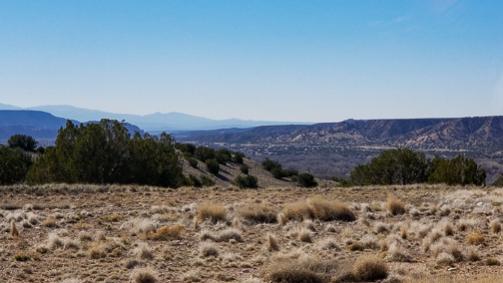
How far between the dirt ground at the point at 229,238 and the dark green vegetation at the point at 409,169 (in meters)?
12.9

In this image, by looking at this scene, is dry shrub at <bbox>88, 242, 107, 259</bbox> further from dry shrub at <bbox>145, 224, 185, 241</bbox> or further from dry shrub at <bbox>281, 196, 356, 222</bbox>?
dry shrub at <bbox>281, 196, 356, 222</bbox>

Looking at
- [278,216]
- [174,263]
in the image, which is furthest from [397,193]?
[174,263]

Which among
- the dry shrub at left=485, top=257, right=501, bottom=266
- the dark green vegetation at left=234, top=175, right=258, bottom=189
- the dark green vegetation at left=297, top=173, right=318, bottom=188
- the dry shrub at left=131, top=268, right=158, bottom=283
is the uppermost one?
the dry shrub at left=485, top=257, right=501, bottom=266

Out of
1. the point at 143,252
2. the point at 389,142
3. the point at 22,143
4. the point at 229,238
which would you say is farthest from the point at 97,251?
the point at 389,142

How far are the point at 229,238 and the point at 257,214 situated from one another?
3.78m

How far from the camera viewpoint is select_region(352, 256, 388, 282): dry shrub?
12164mm

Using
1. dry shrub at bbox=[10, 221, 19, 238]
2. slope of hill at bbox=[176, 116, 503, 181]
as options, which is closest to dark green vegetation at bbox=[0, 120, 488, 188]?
dry shrub at bbox=[10, 221, 19, 238]

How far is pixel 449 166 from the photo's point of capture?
38.8 metres

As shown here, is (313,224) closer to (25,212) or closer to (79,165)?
(25,212)

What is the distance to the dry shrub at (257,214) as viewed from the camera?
20.6 meters

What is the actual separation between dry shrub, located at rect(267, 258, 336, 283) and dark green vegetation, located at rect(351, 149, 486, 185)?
92.2 ft

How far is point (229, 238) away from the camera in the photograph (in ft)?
56.1

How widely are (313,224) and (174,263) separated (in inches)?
261

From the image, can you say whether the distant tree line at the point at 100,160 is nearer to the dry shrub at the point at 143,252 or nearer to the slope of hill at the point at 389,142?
the dry shrub at the point at 143,252
